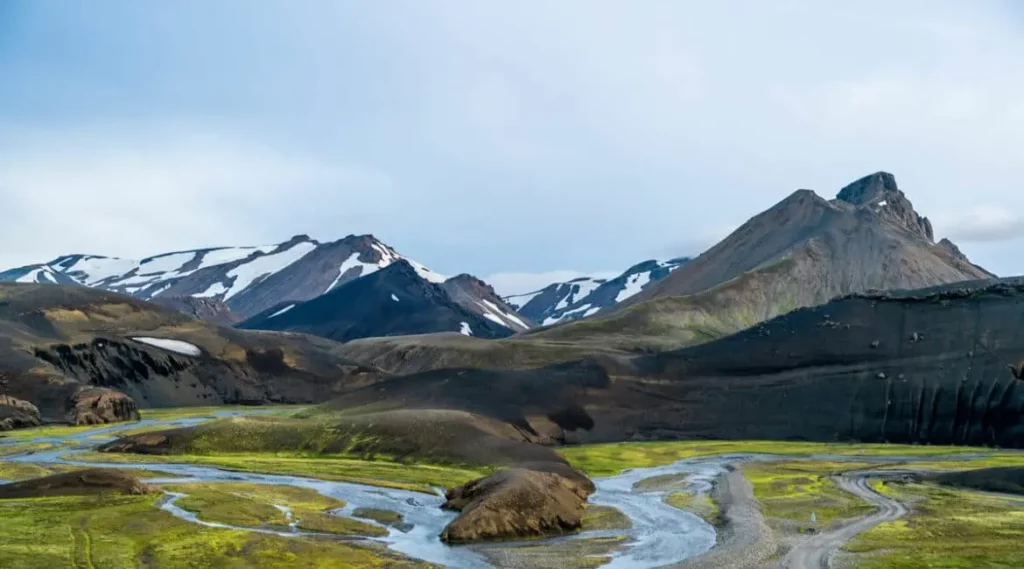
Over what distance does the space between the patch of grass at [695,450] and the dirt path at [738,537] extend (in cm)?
3843

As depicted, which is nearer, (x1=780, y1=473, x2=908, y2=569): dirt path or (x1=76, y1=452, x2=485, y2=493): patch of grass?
(x1=780, y1=473, x2=908, y2=569): dirt path

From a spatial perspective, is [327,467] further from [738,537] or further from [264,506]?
[738,537]

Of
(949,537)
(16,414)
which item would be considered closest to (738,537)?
(949,537)

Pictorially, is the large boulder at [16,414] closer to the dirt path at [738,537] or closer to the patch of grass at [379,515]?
the patch of grass at [379,515]

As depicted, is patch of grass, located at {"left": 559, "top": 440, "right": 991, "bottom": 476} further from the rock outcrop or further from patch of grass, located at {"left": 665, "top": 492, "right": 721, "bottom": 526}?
the rock outcrop

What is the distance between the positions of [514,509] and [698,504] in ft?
90.9

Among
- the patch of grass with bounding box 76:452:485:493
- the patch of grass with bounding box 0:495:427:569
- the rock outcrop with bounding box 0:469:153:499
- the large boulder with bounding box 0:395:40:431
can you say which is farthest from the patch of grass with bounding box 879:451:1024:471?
the large boulder with bounding box 0:395:40:431

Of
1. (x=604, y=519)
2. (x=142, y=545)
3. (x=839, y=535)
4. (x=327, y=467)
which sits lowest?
(x=327, y=467)

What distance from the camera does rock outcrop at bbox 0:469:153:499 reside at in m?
85.1

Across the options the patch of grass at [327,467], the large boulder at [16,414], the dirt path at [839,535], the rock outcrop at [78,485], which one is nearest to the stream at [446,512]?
the patch of grass at [327,467]

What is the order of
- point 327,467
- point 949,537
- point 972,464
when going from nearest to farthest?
point 949,537 < point 327,467 < point 972,464

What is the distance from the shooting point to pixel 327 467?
5044 inches

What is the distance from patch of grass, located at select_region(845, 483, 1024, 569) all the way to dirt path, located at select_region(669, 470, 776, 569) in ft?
23.2

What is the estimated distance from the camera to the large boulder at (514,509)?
77.6 metres
